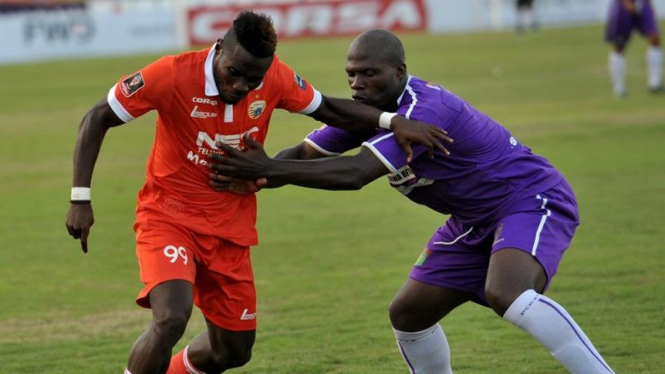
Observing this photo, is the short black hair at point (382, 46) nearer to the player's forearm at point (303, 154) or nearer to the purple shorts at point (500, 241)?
the player's forearm at point (303, 154)

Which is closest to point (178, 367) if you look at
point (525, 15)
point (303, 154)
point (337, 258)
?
point (303, 154)

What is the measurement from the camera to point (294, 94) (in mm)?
7105

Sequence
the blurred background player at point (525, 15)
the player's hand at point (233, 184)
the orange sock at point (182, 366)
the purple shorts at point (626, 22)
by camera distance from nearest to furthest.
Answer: the player's hand at point (233, 184), the orange sock at point (182, 366), the purple shorts at point (626, 22), the blurred background player at point (525, 15)

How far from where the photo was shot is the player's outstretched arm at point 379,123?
21.3 feet

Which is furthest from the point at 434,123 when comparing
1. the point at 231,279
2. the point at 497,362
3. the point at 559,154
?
the point at 559,154

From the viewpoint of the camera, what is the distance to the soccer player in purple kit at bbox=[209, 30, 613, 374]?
6316mm

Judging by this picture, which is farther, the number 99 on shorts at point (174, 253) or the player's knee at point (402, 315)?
the player's knee at point (402, 315)

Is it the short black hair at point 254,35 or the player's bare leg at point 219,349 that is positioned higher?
the short black hair at point 254,35

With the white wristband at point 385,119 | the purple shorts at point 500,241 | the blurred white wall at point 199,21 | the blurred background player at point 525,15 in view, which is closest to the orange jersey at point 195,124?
the white wristband at point 385,119

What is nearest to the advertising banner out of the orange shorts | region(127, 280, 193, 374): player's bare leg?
the orange shorts

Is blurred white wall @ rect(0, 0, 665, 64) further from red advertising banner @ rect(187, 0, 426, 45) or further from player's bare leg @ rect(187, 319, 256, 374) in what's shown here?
player's bare leg @ rect(187, 319, 256, 374)

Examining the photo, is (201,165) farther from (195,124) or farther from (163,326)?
(163,326)

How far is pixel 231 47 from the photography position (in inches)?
259

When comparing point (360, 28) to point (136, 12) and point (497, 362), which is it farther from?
point (497, 362)
